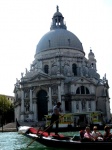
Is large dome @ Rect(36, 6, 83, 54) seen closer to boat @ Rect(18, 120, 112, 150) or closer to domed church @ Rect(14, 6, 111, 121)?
domed church @ Rect(14, 6, 111, 121)

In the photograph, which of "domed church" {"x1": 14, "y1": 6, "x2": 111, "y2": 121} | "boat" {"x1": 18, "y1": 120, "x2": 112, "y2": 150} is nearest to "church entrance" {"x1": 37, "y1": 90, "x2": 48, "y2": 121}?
"domed church" {"x1": 14, "y1": 6, "x2": 111, "y2": 121}

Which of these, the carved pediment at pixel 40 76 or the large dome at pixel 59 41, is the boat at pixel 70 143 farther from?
the large dome at pixel 59 41

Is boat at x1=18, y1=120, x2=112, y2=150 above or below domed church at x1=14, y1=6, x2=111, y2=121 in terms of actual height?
below

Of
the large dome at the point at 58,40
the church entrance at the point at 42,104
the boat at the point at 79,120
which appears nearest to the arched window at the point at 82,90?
the church entrance at the point at 42,104

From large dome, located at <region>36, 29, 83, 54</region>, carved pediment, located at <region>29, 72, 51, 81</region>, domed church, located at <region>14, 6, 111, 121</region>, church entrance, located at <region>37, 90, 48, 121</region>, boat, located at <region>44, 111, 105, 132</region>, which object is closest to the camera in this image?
boat, located at <region>44, 111, 105, 132</region>

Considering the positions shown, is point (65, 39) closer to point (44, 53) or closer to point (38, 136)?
point (44, 53)

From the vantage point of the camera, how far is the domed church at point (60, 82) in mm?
49844

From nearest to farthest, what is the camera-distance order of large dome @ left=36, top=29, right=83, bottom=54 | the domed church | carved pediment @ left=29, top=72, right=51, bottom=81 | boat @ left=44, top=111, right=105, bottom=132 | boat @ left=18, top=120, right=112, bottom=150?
boat @ left=18, top=120, right=112, bottom=150 → boat @ left=44, top=111, right=105, bottom=132 → the domed church → carved pediment @ left=29, top=72, right=51, bottom=81 → large dome @ left=36, top=29, right=83, bottom=54

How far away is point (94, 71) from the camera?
59.5 meters

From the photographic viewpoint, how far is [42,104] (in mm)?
51344

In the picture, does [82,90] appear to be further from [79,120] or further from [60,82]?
[79,120]

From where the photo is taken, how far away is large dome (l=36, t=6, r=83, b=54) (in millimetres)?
58312

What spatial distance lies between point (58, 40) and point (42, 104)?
582 inches

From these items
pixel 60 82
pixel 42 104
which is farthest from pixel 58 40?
pixel 42 104
